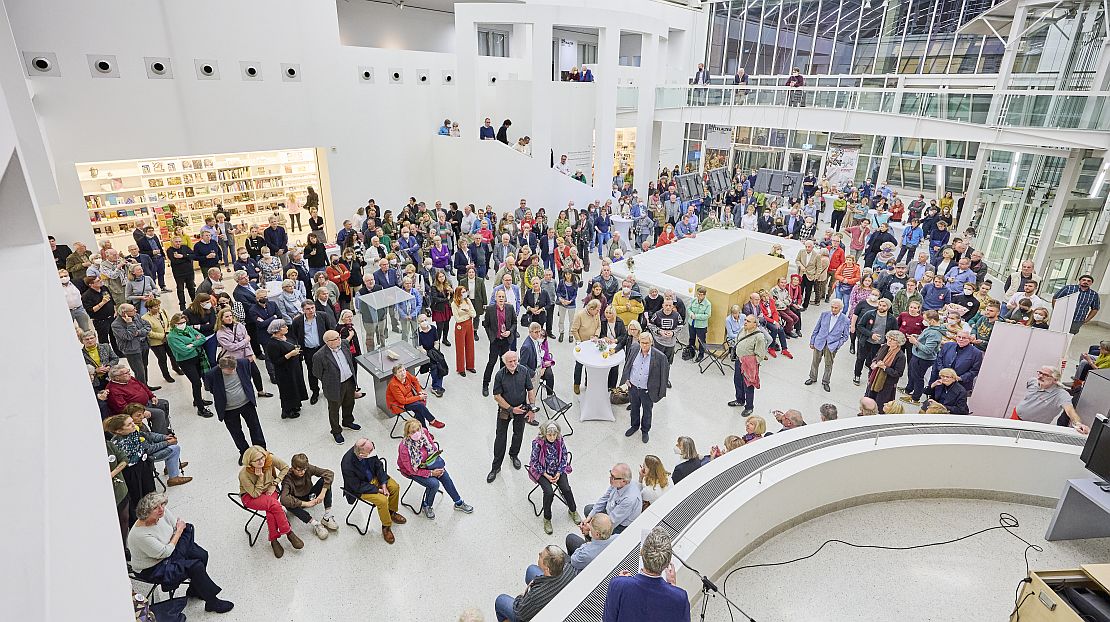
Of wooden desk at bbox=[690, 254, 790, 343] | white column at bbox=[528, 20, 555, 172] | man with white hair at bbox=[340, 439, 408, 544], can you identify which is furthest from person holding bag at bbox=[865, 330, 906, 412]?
white column at bbox=[528, 20, 555, 172]

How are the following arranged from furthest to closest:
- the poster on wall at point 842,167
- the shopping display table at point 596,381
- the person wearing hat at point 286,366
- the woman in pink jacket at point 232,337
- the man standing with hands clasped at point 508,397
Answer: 1. the poster on wall at point 842,167
2. the shopping display table at point 596,381
3. the person wearing hat at point 286,366
4. the woman in pink jacket at point 232,337
5. the man standing with hands clasped at point 508,397

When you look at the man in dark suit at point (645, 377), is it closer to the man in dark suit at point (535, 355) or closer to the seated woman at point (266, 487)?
the man in dark suit at point (535, 355)

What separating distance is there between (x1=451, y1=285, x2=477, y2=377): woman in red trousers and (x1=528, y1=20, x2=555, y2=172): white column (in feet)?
26.1

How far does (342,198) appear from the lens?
15023 millimetres

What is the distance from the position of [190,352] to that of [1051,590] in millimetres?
8495

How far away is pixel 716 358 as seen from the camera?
345 inches

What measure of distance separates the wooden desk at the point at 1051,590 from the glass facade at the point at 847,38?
19964 mm

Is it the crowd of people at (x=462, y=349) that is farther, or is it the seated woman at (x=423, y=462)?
the seated woman at (x=423, y=462)

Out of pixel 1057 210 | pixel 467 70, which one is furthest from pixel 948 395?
pixel 467 70

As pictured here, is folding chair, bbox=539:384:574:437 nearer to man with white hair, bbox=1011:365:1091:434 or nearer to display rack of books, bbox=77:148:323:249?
man with white hair, bbox=1011:365:1091:434

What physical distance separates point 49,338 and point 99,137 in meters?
11.3

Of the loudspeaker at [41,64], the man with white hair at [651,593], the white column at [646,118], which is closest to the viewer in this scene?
the man with white hair at [651,593]

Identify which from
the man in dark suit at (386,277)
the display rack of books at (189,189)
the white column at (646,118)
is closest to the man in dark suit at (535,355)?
the man in dark suit at (386,277)

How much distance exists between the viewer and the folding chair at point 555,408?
7059 millimetres
